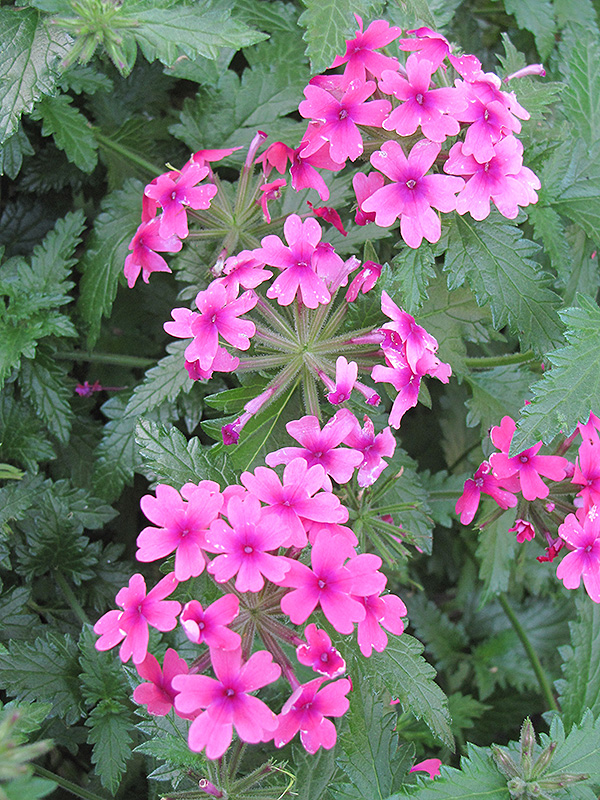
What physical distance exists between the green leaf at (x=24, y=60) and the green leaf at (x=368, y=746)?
5.09 ft

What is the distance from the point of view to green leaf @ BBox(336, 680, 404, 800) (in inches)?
62.2

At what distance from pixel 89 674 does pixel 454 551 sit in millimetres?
1495

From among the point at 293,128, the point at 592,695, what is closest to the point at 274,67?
the point at 293,128

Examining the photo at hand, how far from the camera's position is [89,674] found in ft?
5.66

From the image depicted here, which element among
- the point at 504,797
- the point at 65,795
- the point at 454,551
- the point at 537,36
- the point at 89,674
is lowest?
the point at 65,795

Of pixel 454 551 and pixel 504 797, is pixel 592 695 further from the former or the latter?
pixel 454 551

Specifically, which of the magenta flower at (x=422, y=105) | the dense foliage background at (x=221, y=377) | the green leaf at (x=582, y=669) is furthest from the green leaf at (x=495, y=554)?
the magenta flower at (x=422, y=105)

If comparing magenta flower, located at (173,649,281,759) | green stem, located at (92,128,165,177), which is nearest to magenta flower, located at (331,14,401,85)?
green stem, located at (92,128,165,177)

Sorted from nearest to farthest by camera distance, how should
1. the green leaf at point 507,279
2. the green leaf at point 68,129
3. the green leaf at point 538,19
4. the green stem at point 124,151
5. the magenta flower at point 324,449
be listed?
the magenta flower at point 324,449
the green leaf at point 507,279
the green leaf at point 68,129
the green stem at point 124,151
the green leaf at point 538,19

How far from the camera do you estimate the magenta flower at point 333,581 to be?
1.22 m

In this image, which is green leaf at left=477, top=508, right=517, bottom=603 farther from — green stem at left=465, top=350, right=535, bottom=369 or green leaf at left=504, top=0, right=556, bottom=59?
green leaf at left=504, top=0, right=556, bottom=59

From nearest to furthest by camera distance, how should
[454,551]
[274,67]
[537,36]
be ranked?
[274,67]
[537,36]
[454,551]

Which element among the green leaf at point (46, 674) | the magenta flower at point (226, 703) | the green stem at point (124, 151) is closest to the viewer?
the magenta flower at point (226, 703)

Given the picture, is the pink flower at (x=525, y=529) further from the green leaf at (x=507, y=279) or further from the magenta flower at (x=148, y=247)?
the magenta flower at (x=148, y=247)
